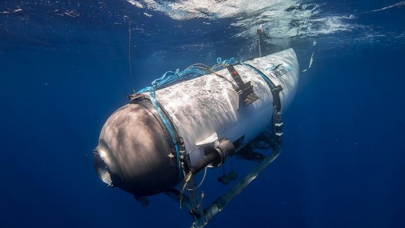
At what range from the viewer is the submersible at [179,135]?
9.70ft

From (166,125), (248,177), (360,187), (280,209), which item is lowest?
(360,187)

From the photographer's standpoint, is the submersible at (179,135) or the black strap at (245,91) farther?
the black strap at (245,91)

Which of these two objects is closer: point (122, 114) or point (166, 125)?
point (166, 125)

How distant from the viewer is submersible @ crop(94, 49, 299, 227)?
116 inches

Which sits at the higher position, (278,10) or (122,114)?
(278,10)

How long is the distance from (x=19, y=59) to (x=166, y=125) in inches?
971

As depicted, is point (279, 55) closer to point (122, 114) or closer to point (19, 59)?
point (122, 114)

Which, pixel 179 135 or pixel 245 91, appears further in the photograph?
pixel 245 91

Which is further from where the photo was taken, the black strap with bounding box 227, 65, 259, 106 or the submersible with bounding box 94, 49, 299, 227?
the black strap with bounding box 227, 65, 259, 106

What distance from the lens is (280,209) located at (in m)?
22.1

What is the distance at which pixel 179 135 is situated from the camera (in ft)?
10.2

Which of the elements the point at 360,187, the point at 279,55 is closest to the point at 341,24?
the point at 279,55

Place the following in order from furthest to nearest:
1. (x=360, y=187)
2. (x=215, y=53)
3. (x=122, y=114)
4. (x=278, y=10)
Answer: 1. (x=360, y=187)
2. (x=215, y=53)
3. (x=278, y=10)
4. (x=122, y=114)

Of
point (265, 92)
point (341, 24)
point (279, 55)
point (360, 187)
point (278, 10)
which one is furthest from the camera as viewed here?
point (360, 187)
